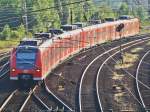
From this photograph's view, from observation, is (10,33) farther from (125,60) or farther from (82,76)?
(82,76)

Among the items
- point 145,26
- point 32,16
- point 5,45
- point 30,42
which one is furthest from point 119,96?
point 145,26

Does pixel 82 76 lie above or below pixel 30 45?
below

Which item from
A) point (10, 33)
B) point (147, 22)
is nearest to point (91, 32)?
point (10, 33)

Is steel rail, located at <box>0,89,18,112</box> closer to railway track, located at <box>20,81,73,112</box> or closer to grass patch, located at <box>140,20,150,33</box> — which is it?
railway track, located at <box>20,81,73,112</box>

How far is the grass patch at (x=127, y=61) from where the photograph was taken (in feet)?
143

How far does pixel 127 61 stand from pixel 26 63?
14.3 m

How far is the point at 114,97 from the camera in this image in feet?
105

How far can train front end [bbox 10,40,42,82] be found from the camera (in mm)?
33781

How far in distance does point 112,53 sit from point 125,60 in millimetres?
5183

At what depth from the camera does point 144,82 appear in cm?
3634

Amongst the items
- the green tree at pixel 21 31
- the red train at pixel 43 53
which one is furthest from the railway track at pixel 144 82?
the green tree at pixel 21 31

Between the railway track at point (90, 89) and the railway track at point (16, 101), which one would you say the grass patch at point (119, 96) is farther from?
the railway track at point (16, 101)

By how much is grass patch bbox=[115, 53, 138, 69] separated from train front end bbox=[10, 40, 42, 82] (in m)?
10.6

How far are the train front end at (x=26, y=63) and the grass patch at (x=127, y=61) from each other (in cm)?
1059
